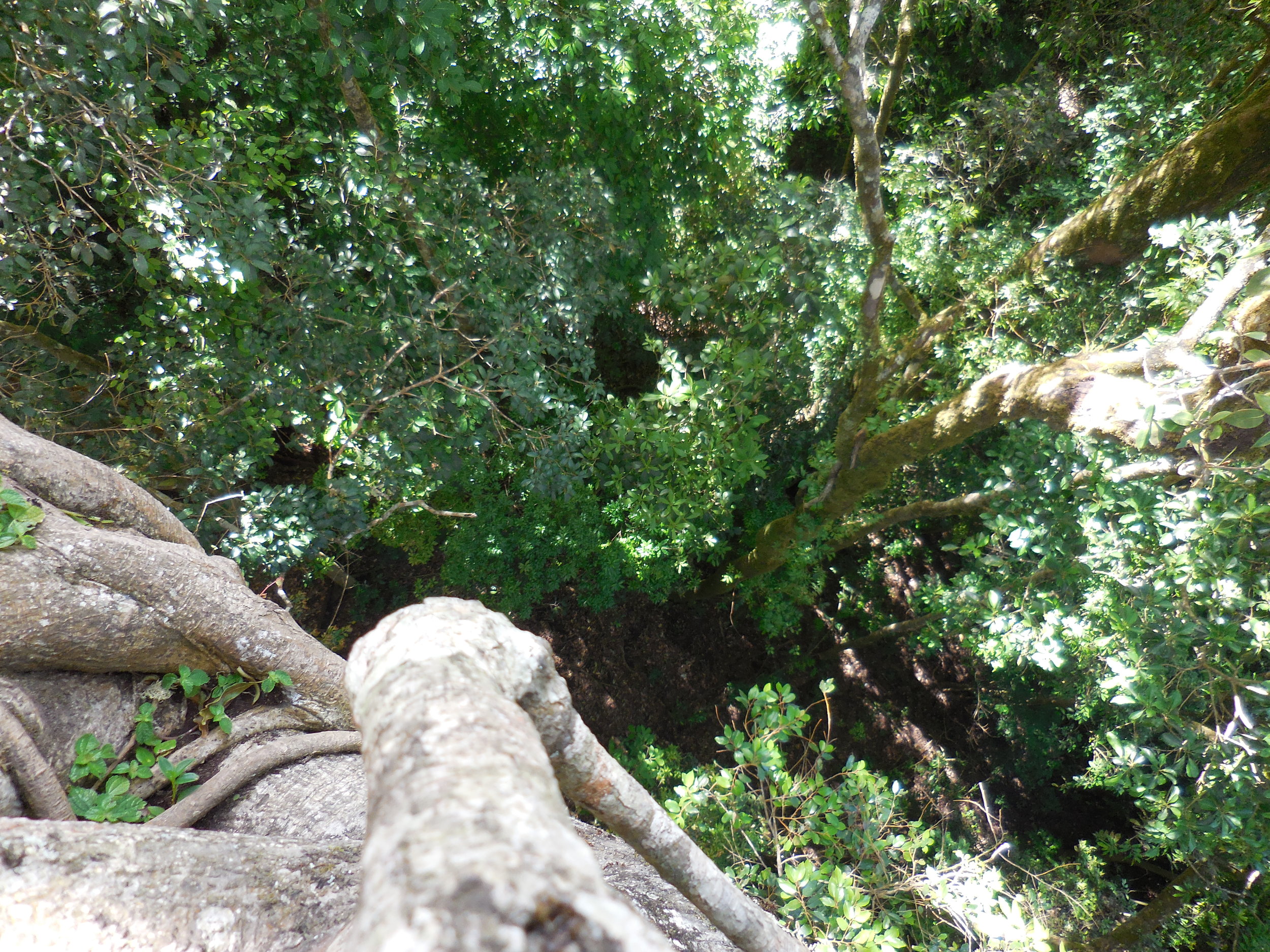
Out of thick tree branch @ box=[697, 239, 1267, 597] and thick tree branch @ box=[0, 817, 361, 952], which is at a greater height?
thick tree branch @ box=[697, 239, 1267, 597]

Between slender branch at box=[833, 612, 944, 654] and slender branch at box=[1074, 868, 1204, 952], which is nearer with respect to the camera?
slender branch at box=[1074, 868, 1204, 952]

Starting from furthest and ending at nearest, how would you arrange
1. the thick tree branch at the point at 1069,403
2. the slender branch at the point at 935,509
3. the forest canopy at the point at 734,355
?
the slender branch at the point at 935,509
the forest canopy at the point at 734,355
the thick tree branch at the point at 1069,403

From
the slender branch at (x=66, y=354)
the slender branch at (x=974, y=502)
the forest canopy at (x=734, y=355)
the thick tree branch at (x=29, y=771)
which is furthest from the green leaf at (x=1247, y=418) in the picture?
the slender branch at (x=66, y=354)

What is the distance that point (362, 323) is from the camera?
11.2 feet

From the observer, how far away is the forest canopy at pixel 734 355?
8.65 feet

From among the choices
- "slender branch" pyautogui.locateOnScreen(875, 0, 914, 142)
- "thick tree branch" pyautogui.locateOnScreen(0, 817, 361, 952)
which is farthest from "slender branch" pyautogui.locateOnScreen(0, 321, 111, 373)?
"slender branch" pyautogui.locateOnScreen(875, 0, 914, 142)

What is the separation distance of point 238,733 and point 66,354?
3209 mm

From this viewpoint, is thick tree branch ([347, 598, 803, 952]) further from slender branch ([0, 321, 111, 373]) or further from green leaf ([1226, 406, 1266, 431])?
slender branch ([0, 321, 111, 373])

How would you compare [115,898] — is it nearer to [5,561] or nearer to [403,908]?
[5,561]

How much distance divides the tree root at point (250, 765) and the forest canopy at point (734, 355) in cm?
101

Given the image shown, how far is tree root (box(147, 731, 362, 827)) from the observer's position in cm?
196

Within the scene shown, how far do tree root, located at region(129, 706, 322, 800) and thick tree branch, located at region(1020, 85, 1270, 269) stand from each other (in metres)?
5.38

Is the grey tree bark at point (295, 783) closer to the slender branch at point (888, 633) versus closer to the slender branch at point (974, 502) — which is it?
the slender branch at point (974, 502)

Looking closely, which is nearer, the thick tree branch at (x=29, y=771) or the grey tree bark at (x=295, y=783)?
the grey tree bark at (x=295, y=783)
